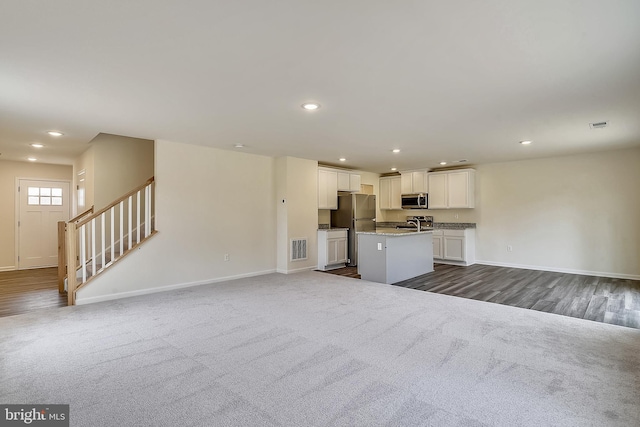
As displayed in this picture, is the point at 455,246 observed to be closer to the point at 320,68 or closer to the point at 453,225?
the point at 453,225

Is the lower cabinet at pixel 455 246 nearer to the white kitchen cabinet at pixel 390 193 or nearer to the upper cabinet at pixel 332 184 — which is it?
the white kitchen cabinet at pixel 390 193

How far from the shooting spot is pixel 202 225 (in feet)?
18.3

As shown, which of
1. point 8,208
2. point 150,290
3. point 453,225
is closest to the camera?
point 150,290

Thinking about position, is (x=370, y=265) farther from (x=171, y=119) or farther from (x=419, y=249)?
(x=171, y=119)

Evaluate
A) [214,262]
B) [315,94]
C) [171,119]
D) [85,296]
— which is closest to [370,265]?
[214,262]

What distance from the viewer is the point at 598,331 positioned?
3.28 m

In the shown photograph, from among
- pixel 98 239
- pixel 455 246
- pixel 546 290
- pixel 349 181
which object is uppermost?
pixel 349 181

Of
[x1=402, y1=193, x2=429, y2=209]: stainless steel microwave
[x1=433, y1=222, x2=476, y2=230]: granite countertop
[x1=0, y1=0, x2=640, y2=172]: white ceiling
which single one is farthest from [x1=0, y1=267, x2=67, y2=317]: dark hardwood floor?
[x1=433, y1=222, x2=476, y2=230]: granite countertop

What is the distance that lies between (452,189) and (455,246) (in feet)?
4.73

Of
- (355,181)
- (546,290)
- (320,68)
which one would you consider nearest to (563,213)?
(546,290)

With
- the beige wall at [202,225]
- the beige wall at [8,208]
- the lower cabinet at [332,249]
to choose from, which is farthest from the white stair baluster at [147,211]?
the beige wall at [8,208]

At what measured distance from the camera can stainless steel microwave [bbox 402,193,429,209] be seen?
8391 mm

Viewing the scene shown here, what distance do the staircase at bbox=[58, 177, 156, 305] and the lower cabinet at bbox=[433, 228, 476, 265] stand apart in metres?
6.40

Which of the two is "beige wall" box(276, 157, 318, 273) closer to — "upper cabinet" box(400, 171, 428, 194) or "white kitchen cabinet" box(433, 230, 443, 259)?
"upper cabinet" box(400, 171, 428, 194)
